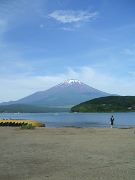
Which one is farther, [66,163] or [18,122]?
[18,122]

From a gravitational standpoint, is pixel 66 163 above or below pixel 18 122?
below

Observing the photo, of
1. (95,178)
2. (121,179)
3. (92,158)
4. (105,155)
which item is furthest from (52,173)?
(105,155)

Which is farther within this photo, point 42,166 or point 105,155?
point 105,155

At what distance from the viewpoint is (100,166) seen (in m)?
16.0

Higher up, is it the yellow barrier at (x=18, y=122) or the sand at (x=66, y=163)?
the yellow barrier at (x=18, y=122)

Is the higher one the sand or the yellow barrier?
the yellow barrier

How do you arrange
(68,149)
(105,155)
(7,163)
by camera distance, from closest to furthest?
1. (7,163)
2. (105,155)
3. (68,149)

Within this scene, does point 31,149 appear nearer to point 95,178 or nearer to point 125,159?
point 125,159

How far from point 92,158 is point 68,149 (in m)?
4.17


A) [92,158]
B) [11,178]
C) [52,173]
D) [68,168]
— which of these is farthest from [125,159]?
[11,178]

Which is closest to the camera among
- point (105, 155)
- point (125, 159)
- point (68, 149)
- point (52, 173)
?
point (52, 173)

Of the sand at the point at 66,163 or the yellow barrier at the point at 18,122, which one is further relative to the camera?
the yellow barrier at the point at 18,122

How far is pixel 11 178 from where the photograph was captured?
13.7 metres

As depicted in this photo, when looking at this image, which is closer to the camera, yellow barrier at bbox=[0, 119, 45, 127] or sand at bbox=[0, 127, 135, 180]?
sand at bbox=[0, 127, 135, 180]
